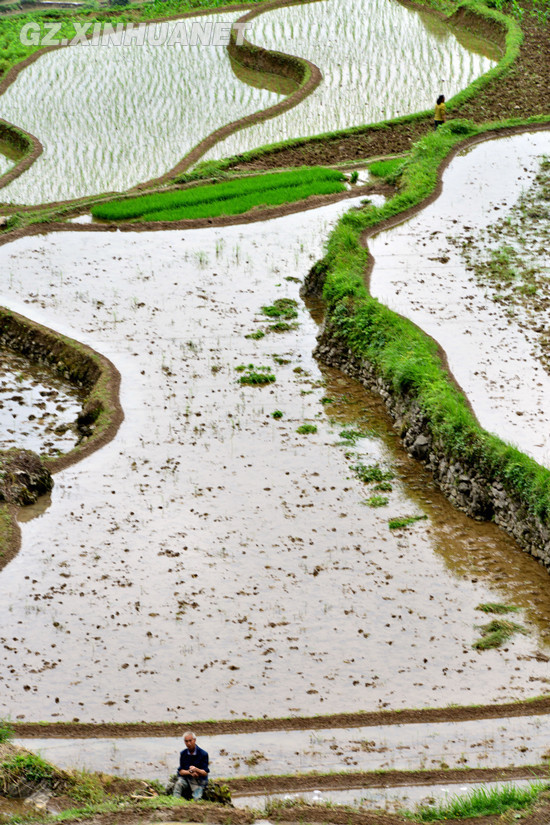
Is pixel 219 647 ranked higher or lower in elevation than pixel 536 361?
lower

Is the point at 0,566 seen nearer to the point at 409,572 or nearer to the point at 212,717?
the point at 212,717

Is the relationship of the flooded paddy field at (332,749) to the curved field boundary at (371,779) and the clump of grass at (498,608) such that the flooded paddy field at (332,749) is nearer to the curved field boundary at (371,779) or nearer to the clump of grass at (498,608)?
the curved field boundary at (371,779)

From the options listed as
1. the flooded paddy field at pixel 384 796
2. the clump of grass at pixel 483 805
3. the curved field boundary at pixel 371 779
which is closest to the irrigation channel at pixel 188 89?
the curved field boundary at pixel 371 779

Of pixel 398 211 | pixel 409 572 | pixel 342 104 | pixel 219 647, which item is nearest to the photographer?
pixel 219 647

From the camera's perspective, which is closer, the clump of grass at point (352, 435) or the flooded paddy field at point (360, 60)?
the clump of grass at point (352, 435)

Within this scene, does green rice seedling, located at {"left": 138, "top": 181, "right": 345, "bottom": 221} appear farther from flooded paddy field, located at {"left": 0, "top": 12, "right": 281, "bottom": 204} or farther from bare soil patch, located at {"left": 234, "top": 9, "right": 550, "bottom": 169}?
flooded paddy field, located at {"left": 0, "top": 12, "right": 281, "bottom": 204}

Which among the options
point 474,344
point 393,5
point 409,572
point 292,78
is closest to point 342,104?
point 292,78
